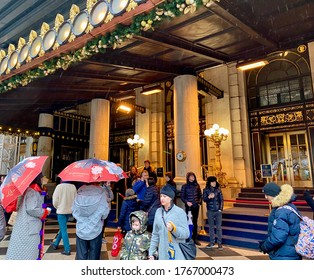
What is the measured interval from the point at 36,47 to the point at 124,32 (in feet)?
8.92

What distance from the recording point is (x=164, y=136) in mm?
13141

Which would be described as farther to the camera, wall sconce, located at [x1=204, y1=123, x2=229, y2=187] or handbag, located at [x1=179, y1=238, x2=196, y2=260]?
wall sconce, located at [x1=204, y1=123, x2=229, y2=187]

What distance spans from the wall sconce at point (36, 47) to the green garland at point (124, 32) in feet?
0.90

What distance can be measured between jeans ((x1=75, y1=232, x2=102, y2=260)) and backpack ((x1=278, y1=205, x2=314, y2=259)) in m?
2.48

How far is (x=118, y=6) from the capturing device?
157 inches

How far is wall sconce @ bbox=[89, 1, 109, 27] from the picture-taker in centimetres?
424

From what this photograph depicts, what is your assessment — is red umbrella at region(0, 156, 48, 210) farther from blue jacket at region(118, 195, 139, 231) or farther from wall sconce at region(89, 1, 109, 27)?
wall sconce at region(89, 1, 109, 27)

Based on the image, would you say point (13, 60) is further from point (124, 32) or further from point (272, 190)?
point (272, 190)

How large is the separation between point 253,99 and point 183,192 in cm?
683

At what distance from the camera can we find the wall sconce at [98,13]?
4.24 m

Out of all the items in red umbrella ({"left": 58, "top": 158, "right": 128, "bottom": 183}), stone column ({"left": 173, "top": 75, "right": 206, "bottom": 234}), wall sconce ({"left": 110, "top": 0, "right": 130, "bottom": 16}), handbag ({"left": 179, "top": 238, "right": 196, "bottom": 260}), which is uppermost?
wall sconce ({"left": 110, "top": 0, "right": 130, "bottom": 16})

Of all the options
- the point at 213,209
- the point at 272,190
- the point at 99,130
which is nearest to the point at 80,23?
the point at 272,190

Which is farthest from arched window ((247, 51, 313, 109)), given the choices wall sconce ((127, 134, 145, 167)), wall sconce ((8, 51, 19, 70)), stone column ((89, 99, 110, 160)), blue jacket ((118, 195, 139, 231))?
wall sconce ((8, 51, 19, 70))

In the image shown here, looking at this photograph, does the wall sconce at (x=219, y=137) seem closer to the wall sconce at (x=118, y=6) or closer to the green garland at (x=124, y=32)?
the green garland at (x=124, y=32)
